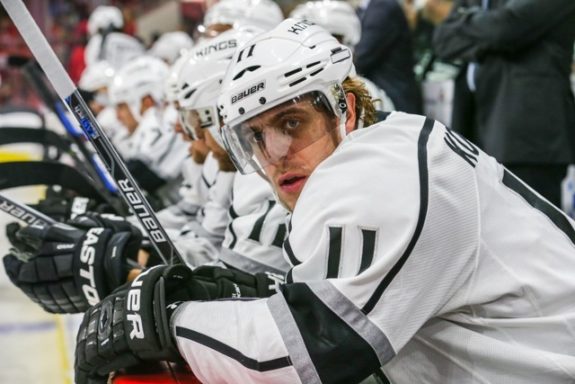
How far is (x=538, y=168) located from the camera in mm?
2996

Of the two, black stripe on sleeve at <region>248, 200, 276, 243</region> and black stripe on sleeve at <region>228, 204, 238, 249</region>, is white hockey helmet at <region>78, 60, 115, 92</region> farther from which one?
black stripe on sleeve at <region>248, 200, 276, 243</region>

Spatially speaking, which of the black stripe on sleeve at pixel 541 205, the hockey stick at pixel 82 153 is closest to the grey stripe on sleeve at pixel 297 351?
the black stripe on sleeve at pixel 541 205

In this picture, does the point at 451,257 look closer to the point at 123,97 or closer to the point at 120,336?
the point at 120,336

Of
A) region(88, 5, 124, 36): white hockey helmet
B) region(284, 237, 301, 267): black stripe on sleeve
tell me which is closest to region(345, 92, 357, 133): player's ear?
region(284, 237, 301, 267): black stripe on sleeve

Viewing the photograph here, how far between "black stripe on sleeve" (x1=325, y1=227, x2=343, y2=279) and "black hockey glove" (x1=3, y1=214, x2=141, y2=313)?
0.62 meters

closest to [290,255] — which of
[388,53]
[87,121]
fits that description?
[87,121]

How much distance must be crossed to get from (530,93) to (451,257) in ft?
6.18

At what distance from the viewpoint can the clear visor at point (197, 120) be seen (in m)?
2.38

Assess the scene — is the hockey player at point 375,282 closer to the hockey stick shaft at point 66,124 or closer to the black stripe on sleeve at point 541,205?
the black stripe on sleeve at point 541,205

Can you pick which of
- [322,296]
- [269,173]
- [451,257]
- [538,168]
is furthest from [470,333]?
[538,168]

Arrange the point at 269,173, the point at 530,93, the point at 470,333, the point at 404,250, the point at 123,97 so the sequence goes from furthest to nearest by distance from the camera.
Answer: the point at 123,97 < the point at 530,93 < the point at 269,173 < the point at 470,333 < the point at 404,250

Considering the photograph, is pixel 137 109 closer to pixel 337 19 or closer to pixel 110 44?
pixel 337 19

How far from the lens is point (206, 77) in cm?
239

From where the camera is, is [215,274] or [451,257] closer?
[451,257]
